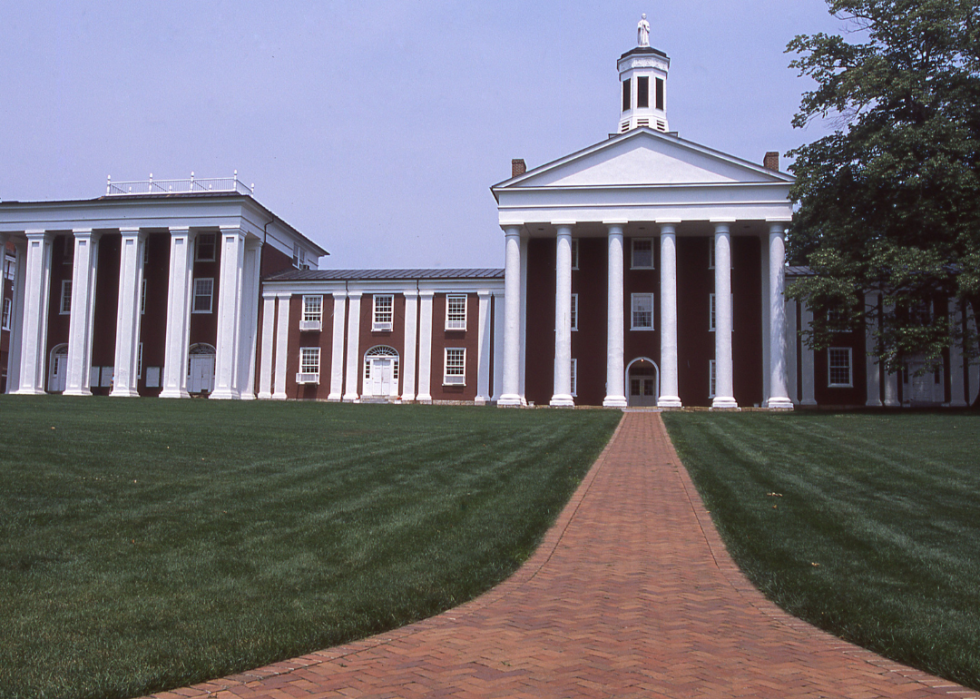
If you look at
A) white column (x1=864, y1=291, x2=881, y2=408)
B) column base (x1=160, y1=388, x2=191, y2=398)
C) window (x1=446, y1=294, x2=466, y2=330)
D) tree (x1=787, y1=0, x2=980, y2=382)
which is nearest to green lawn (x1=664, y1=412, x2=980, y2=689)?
tree (x1=787, y1=0, x2=980, y2=382)

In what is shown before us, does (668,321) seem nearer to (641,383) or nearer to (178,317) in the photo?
(641,383)

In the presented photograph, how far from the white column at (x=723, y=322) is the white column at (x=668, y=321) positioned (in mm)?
1961

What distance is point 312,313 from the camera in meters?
49.4

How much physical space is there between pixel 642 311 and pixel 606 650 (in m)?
40.1

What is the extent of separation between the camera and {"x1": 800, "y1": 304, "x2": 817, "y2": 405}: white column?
143ft

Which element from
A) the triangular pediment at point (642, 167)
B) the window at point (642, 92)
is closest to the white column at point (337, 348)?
the triangular pediment at point (642, 167)

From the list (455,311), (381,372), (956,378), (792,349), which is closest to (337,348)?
(381,372)

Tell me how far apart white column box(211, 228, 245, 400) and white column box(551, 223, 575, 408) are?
17.5m

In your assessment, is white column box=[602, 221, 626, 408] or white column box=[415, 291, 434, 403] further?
white column box=[415, 291, 434, 403]

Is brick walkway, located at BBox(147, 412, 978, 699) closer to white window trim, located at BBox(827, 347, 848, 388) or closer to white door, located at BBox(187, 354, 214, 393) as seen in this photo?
white window trim, located at BBox(827, 347, 848, 388)

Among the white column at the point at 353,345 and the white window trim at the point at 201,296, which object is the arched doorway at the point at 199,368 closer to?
the white window trim at the point at 201,296

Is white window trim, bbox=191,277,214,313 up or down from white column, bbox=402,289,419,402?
up

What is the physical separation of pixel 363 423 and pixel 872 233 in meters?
23.1

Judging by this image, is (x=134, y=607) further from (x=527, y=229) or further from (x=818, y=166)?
(x=527, y=229)
